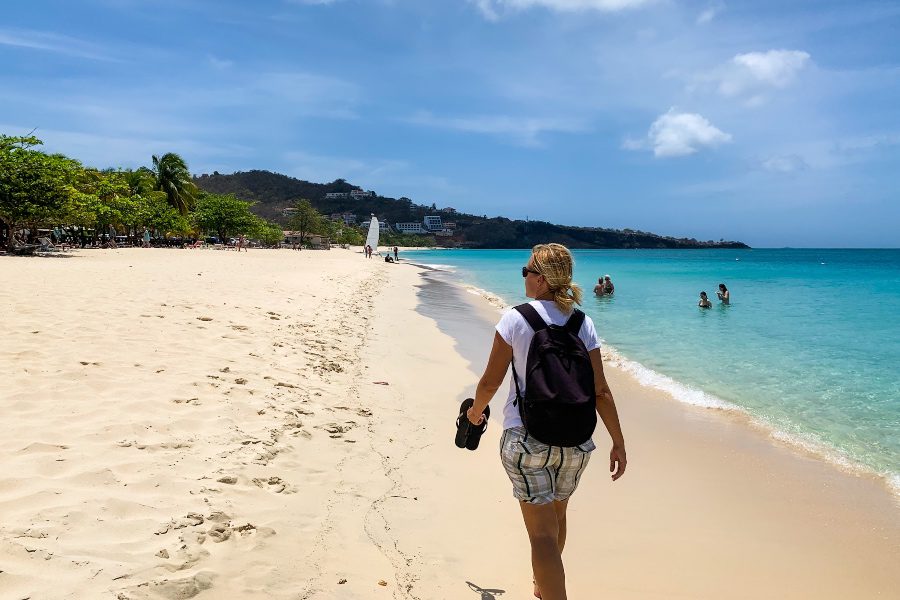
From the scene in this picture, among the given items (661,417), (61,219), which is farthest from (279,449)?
(61,219)

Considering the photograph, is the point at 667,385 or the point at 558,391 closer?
the point at 558,391

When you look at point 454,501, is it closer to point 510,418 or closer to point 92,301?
point 510,418

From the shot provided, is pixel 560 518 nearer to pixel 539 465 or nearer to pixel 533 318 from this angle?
pixel 539 465

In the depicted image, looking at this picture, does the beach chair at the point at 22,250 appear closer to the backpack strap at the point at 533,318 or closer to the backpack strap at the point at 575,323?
the backpack strap at the point at 533,318

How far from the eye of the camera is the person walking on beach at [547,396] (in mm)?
2250

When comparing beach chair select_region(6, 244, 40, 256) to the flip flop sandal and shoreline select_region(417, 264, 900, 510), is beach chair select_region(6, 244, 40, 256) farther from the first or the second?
the flip flop sandal

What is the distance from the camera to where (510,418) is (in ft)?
8.07

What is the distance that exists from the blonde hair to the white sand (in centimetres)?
178

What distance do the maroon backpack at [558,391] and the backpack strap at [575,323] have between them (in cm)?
8

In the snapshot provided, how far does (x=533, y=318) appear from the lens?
2.36 metres

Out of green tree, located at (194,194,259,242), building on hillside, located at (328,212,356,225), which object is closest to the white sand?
green tree, located at (194,194,259,242)

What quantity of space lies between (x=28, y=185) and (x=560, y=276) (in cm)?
2648

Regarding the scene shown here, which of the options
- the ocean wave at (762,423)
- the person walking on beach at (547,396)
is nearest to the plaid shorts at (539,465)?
the person walking on beach at (547,396)

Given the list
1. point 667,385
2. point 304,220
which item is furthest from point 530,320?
point 304,220
